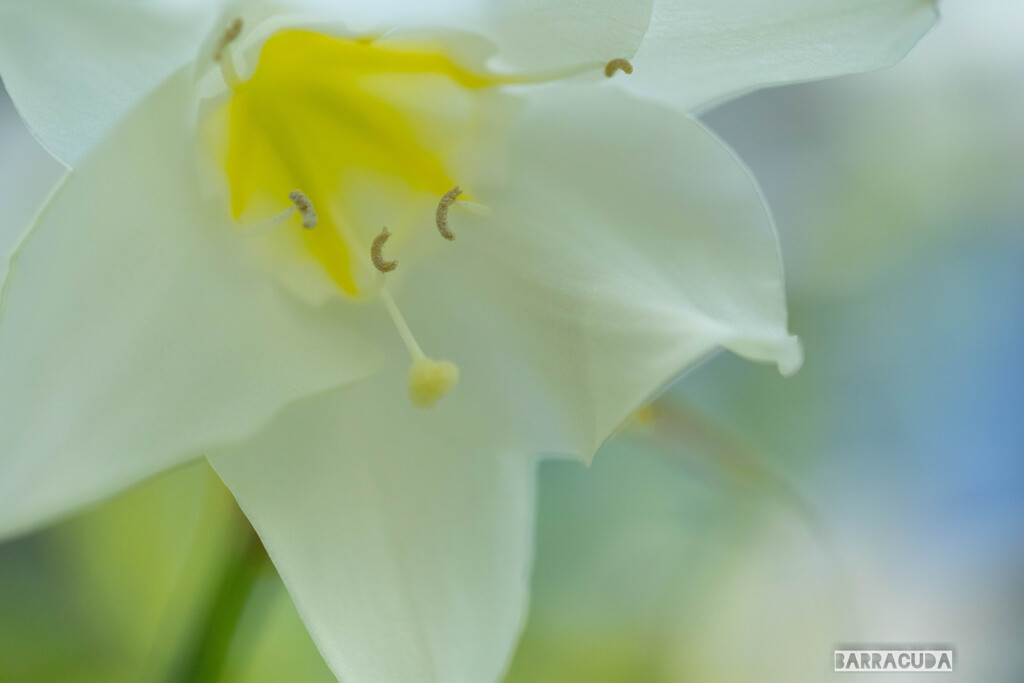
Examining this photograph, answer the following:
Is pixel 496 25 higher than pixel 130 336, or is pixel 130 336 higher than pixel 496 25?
pixel 496 25

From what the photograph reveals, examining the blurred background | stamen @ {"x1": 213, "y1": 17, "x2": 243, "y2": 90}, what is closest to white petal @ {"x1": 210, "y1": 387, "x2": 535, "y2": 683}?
stamen @ {"x1": 213, "y1": 17, "x2": 243, "y2": 90}

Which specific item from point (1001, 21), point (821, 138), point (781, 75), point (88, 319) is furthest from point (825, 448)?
point (88, 319)

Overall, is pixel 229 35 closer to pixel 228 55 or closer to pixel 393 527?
pixel 228 55

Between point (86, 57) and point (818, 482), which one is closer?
point (86, 57)

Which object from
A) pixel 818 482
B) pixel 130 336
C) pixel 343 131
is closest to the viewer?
pixel 130 336

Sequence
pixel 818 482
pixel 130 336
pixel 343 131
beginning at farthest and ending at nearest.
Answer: pixel 818 482, pixel 343 131, pixel 130 336

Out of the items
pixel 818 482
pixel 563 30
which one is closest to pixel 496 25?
pixel 563 30

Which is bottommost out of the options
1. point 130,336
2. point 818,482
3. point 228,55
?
point 130,336

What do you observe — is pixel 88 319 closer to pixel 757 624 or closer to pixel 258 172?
pixel 258 172
